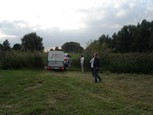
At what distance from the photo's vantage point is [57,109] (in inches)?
465

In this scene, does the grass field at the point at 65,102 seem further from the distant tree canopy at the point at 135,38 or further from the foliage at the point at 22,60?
the distant tree canopy at the point at 135,38

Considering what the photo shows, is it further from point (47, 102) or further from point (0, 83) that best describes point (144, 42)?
point (47, 102)

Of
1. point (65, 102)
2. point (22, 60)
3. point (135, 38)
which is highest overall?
point (135, 38)

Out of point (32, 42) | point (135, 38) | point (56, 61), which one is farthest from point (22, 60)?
point (135, 38)

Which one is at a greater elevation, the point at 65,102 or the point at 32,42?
the point at 32,42

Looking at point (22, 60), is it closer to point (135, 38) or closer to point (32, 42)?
point (32, 42)

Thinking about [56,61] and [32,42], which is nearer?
[56,61]

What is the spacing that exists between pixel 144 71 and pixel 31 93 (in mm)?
18930

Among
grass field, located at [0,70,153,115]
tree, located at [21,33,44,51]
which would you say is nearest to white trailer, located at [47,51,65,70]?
grass field, located at [0,70,153,115]

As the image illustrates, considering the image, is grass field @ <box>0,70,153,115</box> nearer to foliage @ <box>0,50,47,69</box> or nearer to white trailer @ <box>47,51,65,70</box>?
white trailer @ <box>47,51,65,70</box>

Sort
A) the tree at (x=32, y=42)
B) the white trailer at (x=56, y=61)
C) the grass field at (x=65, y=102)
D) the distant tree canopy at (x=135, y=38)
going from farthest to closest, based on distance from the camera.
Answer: the distant tree canopy at (x=135, y=38) → the tree at (x=32, y=42) → the white trailer at (x=56, y=61) → the grass field at (x=65, y=102)

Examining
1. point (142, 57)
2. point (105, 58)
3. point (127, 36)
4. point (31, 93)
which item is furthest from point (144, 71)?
point (127, 36)

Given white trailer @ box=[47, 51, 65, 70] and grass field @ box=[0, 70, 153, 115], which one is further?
white trailer @ box=[47, 51, 65, 70]

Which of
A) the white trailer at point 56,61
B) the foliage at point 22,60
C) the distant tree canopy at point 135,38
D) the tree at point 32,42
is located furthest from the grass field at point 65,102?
the tree at point 32,42
